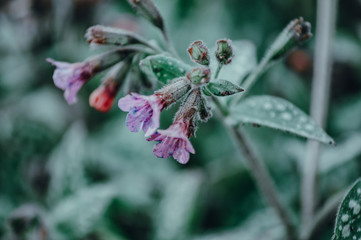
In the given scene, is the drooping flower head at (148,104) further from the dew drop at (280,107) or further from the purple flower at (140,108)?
the dew drop at (280,107)

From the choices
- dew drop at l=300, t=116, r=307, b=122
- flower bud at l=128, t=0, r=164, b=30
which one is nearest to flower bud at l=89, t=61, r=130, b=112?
flower bud at l=128, t=0, r=164, b=30

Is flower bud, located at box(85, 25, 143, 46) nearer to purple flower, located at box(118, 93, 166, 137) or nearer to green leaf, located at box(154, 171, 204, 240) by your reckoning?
purple flower, located at box(118, 93, 166, 137)

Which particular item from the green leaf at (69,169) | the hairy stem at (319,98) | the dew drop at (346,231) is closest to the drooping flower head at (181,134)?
the dew drop at (346,231)

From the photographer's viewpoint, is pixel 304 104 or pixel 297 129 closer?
pixel 297 129

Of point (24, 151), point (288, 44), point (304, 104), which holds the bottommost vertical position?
point (24, 151)

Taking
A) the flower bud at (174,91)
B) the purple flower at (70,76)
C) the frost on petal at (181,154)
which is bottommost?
the purple flower at (70,76)

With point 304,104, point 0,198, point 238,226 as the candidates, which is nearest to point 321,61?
point 304,104

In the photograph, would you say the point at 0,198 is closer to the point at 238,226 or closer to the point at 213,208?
the point at 213,208
